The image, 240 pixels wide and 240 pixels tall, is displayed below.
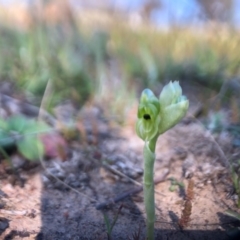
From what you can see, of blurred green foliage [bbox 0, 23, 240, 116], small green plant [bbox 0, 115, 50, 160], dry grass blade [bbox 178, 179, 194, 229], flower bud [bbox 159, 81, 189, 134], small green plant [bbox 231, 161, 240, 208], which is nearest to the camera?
flower bud [bbox 159, 81, 189, 134]

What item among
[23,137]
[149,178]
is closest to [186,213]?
[149,178]

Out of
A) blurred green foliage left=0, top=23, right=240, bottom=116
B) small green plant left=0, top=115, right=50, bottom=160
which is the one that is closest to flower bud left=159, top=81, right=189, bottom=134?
small green plant left=0, top=115, right=50, bottom=160

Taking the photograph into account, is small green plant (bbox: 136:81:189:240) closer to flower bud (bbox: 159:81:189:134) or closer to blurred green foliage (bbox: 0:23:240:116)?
flower bud (bbox: 159:81:189:134)

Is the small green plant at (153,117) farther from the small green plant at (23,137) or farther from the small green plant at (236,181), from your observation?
the small green plant at (23,137)

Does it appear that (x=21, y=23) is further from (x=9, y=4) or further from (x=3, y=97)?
(x=3, y=97)

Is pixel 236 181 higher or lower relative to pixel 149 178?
higher

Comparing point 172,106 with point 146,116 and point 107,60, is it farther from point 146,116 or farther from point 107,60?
point 107,60
